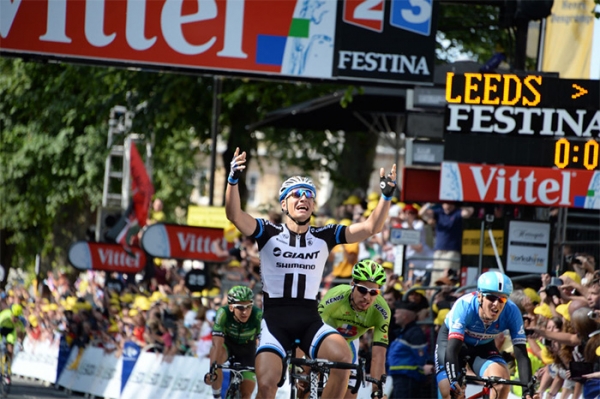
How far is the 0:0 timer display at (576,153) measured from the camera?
15.1 meters

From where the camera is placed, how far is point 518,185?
51.9 feet

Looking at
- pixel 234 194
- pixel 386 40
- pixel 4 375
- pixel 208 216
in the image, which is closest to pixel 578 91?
pixel 386 40

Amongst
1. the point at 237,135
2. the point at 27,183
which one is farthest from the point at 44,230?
the point at 237,135

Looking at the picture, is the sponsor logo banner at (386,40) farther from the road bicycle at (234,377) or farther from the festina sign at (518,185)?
the road bicycle at (234,377)

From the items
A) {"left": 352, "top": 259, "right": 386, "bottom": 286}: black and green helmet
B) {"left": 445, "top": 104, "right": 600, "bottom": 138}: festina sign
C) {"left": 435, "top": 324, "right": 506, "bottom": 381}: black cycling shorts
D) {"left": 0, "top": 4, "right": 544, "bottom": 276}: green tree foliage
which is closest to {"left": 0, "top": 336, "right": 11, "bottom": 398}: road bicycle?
{"left": 0, "top": 4, "right": 544, "bottom": 276}: green tree foliage

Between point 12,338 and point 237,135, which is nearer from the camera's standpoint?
point 12,338

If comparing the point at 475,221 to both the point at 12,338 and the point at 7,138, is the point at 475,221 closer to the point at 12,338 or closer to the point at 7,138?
the point at 12,338

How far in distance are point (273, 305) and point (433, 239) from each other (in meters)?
10.9

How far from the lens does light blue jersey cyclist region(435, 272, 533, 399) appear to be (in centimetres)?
1112

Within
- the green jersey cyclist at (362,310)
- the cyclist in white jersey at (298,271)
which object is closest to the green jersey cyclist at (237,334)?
the green jersey cyclist at (362,310)

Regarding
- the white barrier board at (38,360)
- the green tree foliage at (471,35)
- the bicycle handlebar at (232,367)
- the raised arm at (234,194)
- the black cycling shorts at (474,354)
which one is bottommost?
the white barrier board at (38,360)

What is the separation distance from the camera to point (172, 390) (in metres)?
19.4

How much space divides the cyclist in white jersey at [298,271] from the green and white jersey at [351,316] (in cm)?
189

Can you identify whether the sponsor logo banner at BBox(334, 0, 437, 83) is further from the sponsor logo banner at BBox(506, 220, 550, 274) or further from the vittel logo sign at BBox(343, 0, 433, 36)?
the sponsor logo banner at BBox(506, 220, 550, 274)
